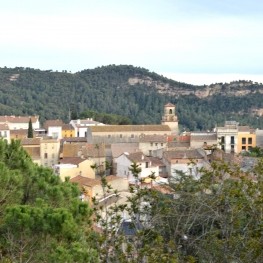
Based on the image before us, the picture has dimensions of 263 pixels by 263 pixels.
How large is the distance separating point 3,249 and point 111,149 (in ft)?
107

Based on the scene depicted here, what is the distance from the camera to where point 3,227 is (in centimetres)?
895

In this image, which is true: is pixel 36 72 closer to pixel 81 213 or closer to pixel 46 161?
pixel 46 161

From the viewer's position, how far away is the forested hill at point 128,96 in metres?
95.9

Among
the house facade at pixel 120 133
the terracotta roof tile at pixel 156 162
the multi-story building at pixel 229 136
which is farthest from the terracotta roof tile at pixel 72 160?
the multi-story building at pixel 229 136

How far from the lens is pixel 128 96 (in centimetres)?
12169

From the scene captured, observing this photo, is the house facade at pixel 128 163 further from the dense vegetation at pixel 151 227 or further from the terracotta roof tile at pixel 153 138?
the dense vegetation at pixel 151 227

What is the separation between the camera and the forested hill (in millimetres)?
95938

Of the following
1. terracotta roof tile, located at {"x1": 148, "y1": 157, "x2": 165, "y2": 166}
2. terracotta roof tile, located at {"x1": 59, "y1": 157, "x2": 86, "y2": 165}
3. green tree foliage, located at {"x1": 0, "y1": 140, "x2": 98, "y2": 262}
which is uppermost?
green tree foliage, located at {"x1": 0, "y1": 140, "x2": 98, "y2": 262}

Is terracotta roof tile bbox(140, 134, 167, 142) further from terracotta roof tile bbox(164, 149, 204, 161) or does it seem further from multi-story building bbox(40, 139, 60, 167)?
multi-story building bbox(40, 139, 60, 167)

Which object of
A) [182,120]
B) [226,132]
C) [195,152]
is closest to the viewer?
[195,152]

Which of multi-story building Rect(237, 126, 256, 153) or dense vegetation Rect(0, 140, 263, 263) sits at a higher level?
dense vegetation Rect(0, 140, 263, 263)

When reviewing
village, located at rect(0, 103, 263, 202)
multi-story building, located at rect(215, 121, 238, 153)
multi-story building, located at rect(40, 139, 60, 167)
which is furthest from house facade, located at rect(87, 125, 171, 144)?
multi-story building, located at rect(40, 139, 60, 167)

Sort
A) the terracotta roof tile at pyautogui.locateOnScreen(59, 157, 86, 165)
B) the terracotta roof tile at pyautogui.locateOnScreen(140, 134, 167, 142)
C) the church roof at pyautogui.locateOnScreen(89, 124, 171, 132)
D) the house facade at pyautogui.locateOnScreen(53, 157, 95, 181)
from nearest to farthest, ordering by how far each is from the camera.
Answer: the house facade at pyautogui.locateOnScreen(53, 157, 95, 181) < the terracotta roof tile at pyautogui.locateOnScreen(59, 157, 86, 165) < the terracotta roof tile at pyautogui.locateOnScreen(140, 134, 167, 142) < the church roof at pyautogui.locateOnScreen(89, 124, 171, 132)

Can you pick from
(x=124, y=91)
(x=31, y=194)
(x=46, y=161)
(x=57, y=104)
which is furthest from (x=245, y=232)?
(x=124, y=91)
